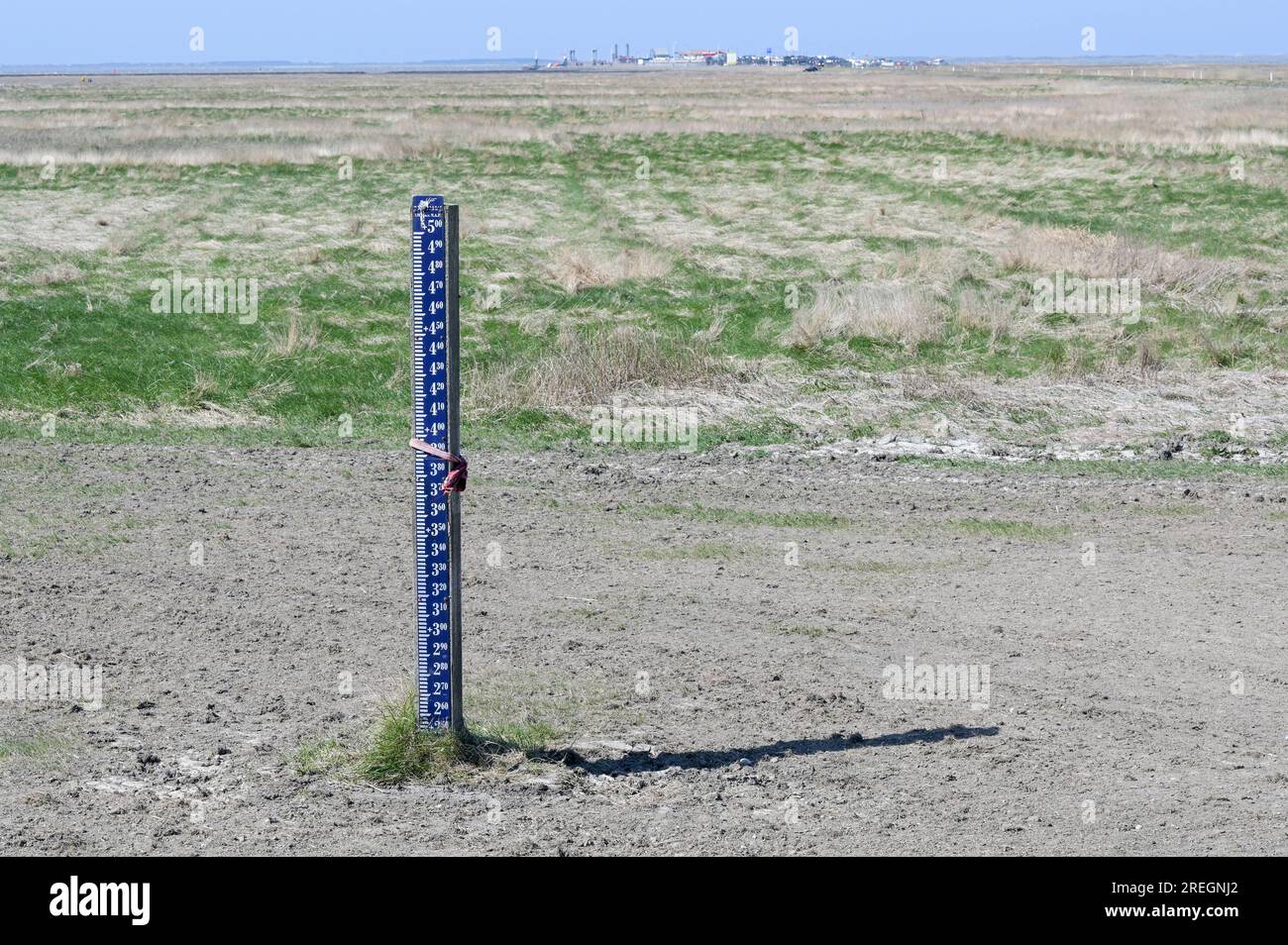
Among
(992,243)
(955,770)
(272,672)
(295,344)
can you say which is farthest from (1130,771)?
(992,243)

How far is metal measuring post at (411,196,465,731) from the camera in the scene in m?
5.84

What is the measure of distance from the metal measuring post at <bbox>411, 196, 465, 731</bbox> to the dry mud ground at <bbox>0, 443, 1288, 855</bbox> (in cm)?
50

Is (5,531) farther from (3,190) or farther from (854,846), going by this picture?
(3,190)

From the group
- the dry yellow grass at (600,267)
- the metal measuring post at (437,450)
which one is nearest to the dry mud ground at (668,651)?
the metal measuring post at (437,450)

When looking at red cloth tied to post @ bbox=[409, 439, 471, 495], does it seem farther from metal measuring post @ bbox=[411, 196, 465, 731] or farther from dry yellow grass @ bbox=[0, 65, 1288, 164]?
dry yellow grass @ bbox=[0, 65, 1288, 164]

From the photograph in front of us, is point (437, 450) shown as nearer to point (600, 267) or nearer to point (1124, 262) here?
point (600, 267)

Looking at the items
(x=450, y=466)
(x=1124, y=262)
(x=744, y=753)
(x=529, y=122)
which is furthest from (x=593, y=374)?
(x=529, y=122)

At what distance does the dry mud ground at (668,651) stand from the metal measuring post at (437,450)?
0.50m

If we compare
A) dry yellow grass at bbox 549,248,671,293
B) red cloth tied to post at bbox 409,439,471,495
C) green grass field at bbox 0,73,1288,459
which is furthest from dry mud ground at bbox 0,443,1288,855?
dry yellow grass at bbox 549,248,671,293

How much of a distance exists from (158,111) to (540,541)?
65.8 meters

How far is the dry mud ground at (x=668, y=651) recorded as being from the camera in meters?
5.84

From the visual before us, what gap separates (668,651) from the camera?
7.96 metres

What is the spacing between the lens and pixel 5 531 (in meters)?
9.83

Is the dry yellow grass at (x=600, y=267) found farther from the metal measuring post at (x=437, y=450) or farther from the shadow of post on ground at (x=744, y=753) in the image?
the metal measuring post at (x=437, y=450)
